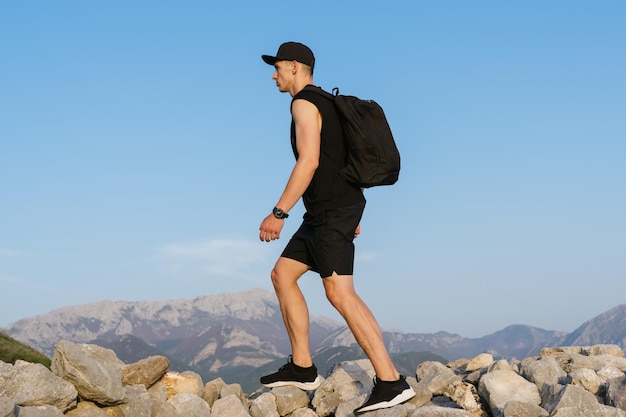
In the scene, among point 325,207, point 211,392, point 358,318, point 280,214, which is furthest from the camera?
point 211,392

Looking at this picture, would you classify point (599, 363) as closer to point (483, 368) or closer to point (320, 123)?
point (483, 368)

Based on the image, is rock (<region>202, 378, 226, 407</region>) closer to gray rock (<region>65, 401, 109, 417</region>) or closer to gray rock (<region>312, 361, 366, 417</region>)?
gray rock (<region>312, 361, 366, 417</region>)

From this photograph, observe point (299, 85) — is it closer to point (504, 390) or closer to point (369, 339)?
point (369, 339)

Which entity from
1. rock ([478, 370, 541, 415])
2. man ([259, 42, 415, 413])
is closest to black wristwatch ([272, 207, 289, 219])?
man ([259, 42, 415, 413])

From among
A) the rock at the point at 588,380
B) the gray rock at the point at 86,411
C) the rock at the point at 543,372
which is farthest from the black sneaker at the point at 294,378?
the rock at the point at 588,380

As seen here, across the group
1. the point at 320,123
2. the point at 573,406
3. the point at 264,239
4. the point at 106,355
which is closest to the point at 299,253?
the point at 264,239

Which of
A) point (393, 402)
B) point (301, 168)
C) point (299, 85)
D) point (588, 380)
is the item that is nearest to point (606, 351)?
point (588, 380)

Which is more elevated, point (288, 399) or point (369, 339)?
point (369, 339)

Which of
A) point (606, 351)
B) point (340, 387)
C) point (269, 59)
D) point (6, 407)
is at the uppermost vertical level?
point (269, 59)

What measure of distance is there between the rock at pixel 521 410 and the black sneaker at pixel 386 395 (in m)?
0.87

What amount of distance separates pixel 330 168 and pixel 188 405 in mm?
2837

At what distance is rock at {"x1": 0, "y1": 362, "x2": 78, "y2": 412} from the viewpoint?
5.78 meters

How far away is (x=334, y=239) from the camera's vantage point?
652 centimetres

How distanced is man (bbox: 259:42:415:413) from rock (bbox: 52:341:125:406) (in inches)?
72.8
